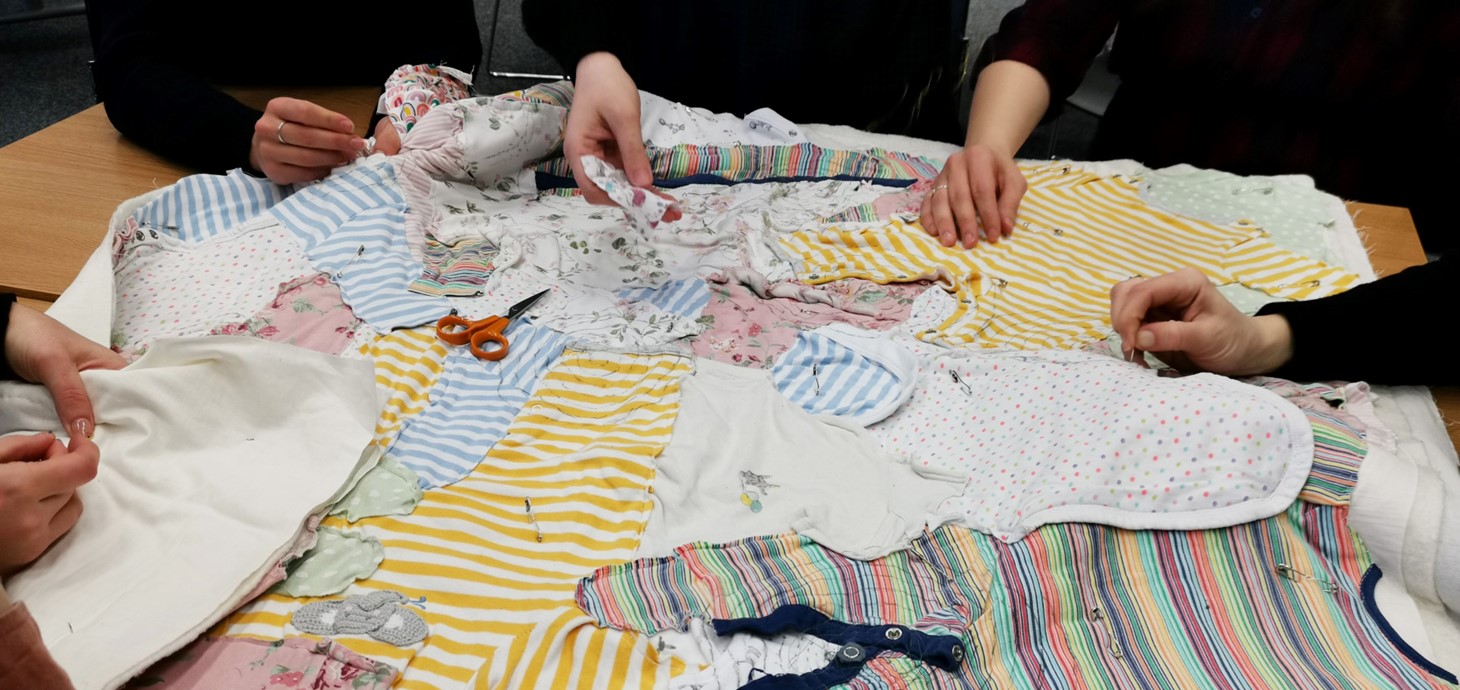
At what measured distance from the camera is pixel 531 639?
58 centimetres

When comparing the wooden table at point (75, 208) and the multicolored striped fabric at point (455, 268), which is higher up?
the multicolored striped fabric at point (455, 268)

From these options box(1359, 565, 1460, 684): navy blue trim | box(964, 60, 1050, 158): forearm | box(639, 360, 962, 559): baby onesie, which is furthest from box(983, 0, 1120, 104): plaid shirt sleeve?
box(1359, 565, 1460, 684): navy blue trim

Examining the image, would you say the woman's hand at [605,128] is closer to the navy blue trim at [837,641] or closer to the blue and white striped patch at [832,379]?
the blue and white striped patch at [832,379]

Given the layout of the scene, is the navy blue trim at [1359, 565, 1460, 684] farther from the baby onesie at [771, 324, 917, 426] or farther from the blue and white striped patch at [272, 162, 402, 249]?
the blue and white striped patch at [272, 162, 402, 249]

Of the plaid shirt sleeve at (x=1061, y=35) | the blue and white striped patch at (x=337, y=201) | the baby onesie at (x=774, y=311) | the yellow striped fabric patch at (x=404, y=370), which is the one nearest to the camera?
the yellow striped fabric patch at (x=404, y=370)

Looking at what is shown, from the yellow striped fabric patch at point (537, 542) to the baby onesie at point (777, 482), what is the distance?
0.02m

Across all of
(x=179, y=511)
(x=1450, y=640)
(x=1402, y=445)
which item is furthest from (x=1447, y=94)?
(x=179, y=511)

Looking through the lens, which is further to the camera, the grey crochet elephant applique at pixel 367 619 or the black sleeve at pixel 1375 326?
the black sleeve at pixel 1375 326

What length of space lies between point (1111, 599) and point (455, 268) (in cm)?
72

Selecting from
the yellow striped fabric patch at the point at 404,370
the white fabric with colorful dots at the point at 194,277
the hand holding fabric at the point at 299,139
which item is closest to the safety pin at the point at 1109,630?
the yellow striped fabric patch at the point at 404,370

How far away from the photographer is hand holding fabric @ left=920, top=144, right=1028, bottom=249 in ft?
3.50

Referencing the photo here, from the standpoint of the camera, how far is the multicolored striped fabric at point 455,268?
957 millimetres

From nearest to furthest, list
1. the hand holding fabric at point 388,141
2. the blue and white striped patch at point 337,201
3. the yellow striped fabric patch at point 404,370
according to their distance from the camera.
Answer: the yellow striped fabric patch at point 404,370 < the blue and white striped patch at point 337,201 < the hand holding fabric at point 388,141

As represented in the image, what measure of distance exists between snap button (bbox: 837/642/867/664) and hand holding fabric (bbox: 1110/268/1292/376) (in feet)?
1.35
